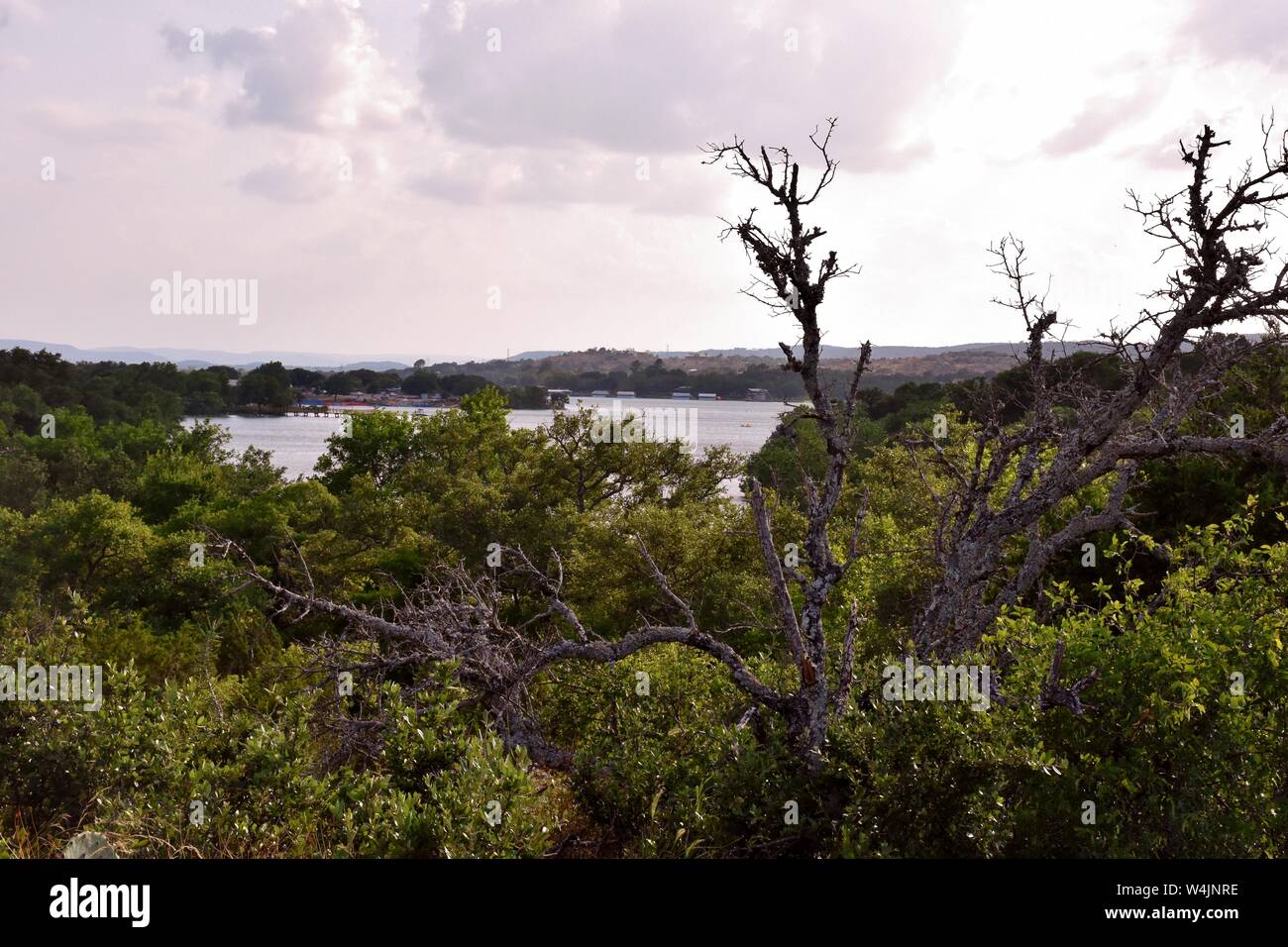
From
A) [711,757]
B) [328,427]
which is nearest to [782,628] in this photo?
[711,757]

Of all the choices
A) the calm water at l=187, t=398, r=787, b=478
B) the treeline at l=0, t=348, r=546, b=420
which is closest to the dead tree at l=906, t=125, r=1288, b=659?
the treeline at l=0, t=348, r=546, b=420

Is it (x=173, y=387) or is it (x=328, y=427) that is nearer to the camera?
(x=173, y=387)

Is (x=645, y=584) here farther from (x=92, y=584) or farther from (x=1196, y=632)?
(x=92, y=584)

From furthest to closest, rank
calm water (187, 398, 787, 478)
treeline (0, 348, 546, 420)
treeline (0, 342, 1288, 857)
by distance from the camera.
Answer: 1. calm water (187, 398, 787, 478)
2. treeline (0, 348, 546, 420)
3. treeline (0, 342, 1288, 857)

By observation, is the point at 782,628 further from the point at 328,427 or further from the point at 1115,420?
the point at 328,427

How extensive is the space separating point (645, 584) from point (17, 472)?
37636 mm

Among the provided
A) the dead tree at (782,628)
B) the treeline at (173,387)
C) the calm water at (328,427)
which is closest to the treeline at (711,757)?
the dead tree at (782,628)

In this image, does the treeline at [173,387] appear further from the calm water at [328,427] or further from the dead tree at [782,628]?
the dead tree at [782,628]

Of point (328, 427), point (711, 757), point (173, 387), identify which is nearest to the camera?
point (711, 757)

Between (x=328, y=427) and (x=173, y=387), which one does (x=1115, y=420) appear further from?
(x=328, y=427)

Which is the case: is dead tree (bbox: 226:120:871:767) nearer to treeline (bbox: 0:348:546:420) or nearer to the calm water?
treeline (bbox: 0:348:546:420)

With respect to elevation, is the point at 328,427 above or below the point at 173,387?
below

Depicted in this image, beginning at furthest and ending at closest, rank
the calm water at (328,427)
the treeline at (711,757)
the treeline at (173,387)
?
the calm water at (328,427), the treeline at (173,387), the treeline at (711,757)

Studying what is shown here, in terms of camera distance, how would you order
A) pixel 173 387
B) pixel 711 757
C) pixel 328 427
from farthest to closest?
1. pixel 328 427
2. pixel 173 387
3. pixel 711 757
